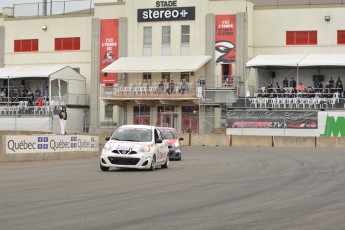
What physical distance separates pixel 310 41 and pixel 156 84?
13.3m

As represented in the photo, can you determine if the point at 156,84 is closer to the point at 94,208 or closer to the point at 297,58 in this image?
the point at 297,58

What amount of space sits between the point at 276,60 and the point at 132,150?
130ft

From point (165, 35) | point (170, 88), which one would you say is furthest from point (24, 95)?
point (170, 88)

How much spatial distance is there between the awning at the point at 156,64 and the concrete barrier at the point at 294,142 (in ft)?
40.4

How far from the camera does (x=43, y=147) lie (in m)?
34.1

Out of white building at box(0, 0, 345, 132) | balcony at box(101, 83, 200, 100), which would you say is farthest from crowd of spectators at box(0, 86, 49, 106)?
balcony at box(101, 83, 200, 100)

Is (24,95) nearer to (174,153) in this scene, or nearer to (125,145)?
(174,153)

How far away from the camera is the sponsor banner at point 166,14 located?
70312mm

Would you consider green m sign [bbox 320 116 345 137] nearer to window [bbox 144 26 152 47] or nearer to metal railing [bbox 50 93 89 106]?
window [bbox 144 26 152 47]

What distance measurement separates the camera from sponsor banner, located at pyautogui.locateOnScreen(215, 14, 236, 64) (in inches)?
2682

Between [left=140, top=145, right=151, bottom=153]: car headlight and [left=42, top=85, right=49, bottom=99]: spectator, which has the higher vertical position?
[left=42, top=85, right=49, bottom=99]: spectator

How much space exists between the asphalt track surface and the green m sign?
30968 mm

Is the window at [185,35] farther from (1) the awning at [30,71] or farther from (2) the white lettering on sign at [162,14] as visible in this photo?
(1) the awning at [30,71]

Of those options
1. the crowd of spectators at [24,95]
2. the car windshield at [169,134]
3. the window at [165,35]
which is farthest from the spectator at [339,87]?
the car windshield at [169,134]
